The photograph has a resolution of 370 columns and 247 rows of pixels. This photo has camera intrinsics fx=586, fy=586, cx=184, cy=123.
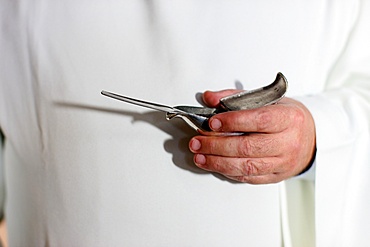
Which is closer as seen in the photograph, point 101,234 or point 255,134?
point 255,134

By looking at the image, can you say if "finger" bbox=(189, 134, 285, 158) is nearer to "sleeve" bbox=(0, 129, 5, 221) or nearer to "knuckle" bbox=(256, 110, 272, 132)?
"knuckle" bbox=(256, 110, 272, 132)

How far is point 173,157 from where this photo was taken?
0.77 meters

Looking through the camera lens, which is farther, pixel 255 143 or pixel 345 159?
pixel 345 159

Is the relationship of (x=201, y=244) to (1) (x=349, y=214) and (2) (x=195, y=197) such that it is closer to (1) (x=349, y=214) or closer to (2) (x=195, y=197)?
(2) (x=195, y=197)

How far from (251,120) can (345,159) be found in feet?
0.68

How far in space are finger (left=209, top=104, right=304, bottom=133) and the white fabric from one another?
0.10 m

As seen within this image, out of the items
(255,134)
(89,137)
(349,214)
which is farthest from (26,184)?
(349,214)

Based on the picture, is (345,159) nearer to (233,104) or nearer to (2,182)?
(233,104)

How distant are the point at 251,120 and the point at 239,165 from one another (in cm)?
6

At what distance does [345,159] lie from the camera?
0.80m

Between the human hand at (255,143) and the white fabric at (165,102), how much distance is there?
0.18ft

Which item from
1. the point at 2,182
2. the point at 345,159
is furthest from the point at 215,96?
the point at 2,182

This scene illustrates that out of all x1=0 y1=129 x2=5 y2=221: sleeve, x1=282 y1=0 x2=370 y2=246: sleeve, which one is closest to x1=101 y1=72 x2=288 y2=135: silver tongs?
x1=282 y1=0 x2=370 y2=246: sleeve

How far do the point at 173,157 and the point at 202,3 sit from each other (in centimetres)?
21
